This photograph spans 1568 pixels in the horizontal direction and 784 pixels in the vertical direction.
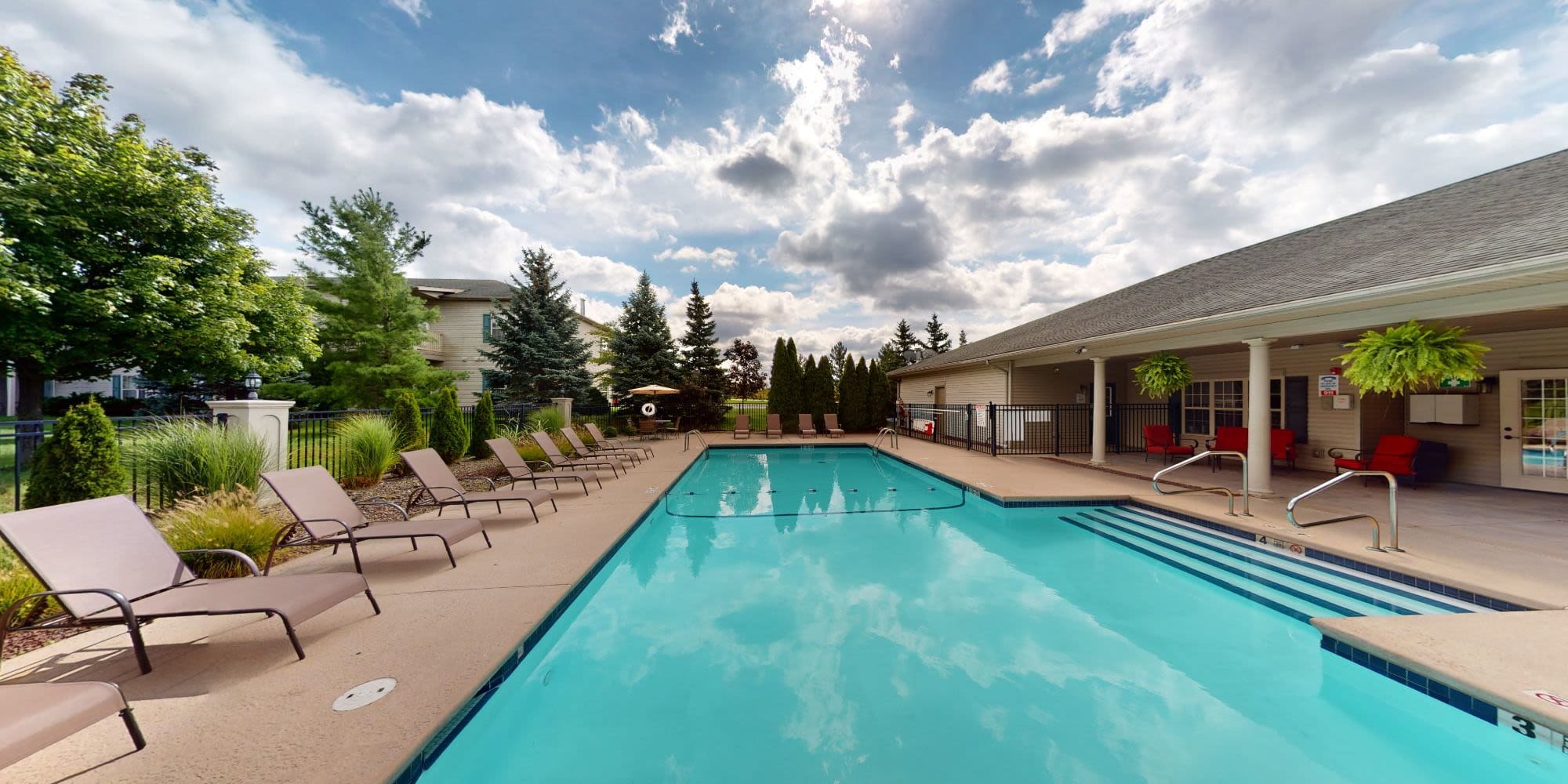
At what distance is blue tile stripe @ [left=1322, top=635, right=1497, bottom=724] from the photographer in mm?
2635

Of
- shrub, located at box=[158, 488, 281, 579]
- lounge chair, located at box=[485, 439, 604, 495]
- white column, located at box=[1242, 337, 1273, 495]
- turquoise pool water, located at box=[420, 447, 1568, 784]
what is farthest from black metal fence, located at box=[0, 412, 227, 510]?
white column, located at box=[1242, 337, 1273, 495]

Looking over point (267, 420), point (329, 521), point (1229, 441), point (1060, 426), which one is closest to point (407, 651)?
point (329, 521)

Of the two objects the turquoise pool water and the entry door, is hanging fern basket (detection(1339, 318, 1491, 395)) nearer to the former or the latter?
the turquoise pool water

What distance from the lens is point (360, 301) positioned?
19.8m

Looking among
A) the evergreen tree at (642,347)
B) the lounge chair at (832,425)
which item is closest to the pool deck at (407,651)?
the lounge chair at (832,425)

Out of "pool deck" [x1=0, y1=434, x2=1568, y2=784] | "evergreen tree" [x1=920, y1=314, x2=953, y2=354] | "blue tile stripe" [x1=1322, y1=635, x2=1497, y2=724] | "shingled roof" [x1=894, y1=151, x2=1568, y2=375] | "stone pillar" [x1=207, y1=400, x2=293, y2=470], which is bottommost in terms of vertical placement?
"blue tile stripe" [x1=1322, y1=635, x2=1497, y2=724]

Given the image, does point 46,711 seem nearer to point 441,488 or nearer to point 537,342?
point 441,488

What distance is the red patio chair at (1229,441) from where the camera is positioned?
34.5 feet

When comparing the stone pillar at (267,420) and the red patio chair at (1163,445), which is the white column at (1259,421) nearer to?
the red patio chair at (1163,445)

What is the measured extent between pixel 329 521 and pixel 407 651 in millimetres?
2069

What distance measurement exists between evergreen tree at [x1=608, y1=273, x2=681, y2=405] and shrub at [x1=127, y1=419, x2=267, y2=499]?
14964 millimetres

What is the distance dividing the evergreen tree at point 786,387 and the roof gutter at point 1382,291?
12.7 meters

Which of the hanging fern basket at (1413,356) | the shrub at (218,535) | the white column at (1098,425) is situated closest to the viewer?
the shrub at (218,535)

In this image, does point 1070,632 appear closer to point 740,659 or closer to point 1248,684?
point 1248,684
